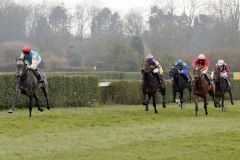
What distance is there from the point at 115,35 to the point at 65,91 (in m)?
32.2

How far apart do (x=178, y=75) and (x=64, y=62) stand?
3171cm

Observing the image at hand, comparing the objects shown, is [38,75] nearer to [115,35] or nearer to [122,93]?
[122,93]

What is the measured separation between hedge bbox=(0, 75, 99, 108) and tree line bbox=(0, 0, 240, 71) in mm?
21509

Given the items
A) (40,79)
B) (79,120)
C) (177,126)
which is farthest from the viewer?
(40,79)

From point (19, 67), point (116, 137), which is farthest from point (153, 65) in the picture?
point (116, 137)

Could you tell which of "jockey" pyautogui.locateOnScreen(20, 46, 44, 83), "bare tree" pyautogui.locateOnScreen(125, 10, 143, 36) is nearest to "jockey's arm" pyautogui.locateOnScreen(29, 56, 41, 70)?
"jockey" pyautogui.locateOnScreen(20, 46, 44, 83)

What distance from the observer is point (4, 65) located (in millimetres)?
49562

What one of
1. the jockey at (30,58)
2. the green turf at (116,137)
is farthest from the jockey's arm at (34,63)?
the green turf at (116,137)

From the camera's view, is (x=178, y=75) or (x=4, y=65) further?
(x=4, y=65)

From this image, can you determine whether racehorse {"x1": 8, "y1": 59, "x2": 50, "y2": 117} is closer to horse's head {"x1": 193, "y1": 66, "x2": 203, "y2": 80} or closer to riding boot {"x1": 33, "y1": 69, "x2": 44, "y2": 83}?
riding boot {"x1": 33, "y1": 69, "x2": 44, "y2": 83}

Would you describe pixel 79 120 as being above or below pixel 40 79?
below

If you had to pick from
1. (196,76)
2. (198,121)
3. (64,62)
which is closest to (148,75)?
(196,76)

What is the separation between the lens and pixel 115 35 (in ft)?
183

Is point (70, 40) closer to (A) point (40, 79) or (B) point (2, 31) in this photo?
(B) point (2, 31)
